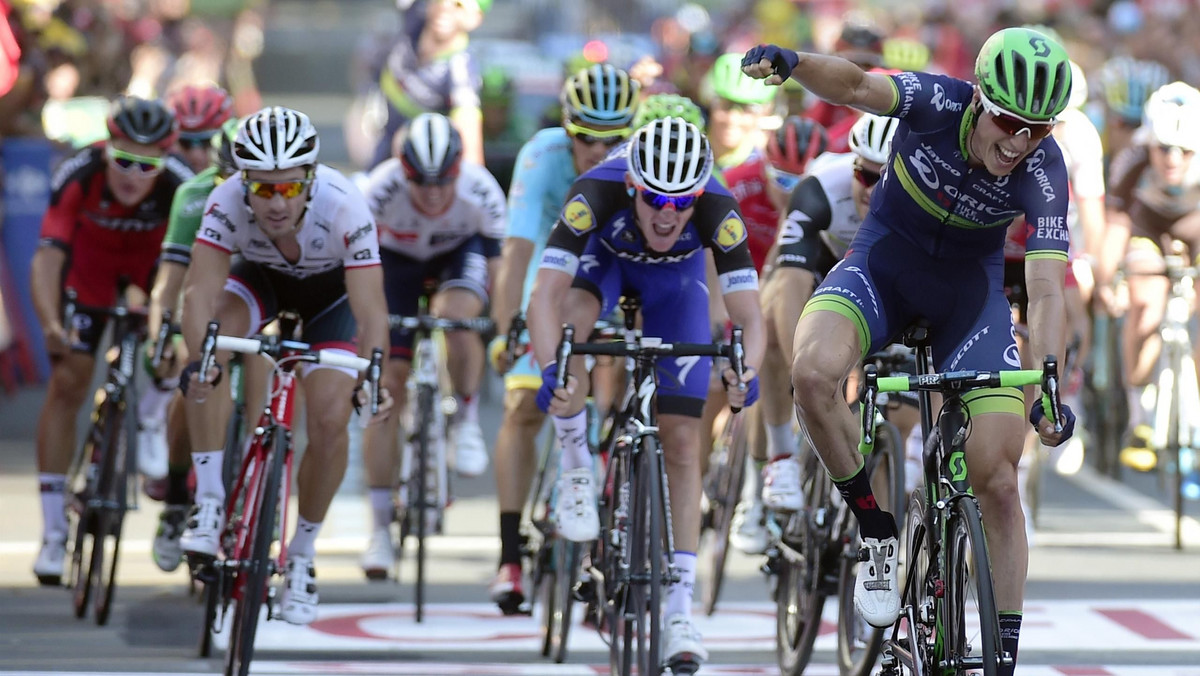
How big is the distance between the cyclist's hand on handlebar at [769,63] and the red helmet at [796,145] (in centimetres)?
334

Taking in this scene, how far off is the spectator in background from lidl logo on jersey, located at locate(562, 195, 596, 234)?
4.86 m

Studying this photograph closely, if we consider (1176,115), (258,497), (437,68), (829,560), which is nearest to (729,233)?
(829,560)

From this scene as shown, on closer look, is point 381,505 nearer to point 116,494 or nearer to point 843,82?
point 116,494

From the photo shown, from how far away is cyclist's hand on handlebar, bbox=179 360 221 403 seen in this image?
286 inches

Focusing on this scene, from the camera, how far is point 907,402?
26.8 ft

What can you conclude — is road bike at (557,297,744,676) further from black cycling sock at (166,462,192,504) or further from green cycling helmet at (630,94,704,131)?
black cycling sock at (166,462,192,504)

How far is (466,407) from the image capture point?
1048cm

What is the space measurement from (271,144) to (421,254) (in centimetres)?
252

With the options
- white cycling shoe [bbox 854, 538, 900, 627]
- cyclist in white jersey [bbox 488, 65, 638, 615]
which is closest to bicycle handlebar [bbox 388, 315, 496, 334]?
cyclist in white jersey [bbox 488, 65, 638, 615]

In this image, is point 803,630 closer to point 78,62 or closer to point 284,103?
point 78,62

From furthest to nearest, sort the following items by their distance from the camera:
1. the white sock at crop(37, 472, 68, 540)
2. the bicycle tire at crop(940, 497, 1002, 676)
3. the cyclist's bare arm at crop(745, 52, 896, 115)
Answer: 1. the white sock at crop(37, 472, 68, 540)
2. the cyclist's bare arm at crop(745, 52, 896, 115)
3. the bicycle tire at crop(940, 497, 1002, 676)

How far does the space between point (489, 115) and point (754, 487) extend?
10.1 meters

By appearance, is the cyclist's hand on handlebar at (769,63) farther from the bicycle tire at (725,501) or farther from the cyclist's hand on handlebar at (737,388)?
the bicycle tire at (725,501)

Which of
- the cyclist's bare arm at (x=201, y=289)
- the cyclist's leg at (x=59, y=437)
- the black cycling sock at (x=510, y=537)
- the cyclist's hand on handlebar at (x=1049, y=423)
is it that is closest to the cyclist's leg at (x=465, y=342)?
the black cycling sock at (x=510, y=537)
